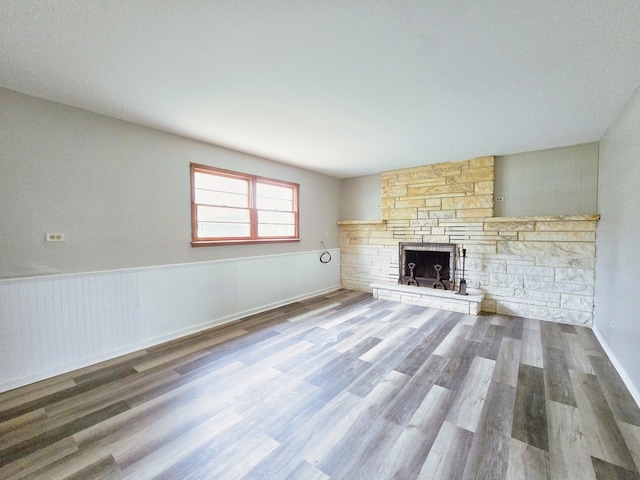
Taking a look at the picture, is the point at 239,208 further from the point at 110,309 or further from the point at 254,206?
the point at 110,309

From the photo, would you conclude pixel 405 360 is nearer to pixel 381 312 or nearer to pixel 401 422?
pixel 401 422

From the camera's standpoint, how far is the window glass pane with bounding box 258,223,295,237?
4.60 metres

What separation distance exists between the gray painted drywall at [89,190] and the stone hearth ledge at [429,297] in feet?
10.3

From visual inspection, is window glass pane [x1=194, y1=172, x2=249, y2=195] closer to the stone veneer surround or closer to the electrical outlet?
the electrical outlet

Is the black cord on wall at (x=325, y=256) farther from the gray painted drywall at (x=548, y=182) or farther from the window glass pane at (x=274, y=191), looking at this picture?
the gray painted drywall at (x=548, y=182)

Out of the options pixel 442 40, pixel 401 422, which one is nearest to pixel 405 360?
pixel 401 422

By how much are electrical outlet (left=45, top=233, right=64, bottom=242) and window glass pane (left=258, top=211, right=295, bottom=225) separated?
246 cm

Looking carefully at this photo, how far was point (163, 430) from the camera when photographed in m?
1.82

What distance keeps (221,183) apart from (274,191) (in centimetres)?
107

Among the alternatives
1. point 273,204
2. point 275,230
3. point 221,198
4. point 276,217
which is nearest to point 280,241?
point 275,230

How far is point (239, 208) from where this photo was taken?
420cm

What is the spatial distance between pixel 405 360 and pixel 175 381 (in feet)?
7.33

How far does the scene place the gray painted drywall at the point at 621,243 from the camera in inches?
89.4

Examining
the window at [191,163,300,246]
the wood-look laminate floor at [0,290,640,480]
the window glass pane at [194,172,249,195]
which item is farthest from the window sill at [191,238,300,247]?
the wood-look laminate floor at [0,290,640,480]
